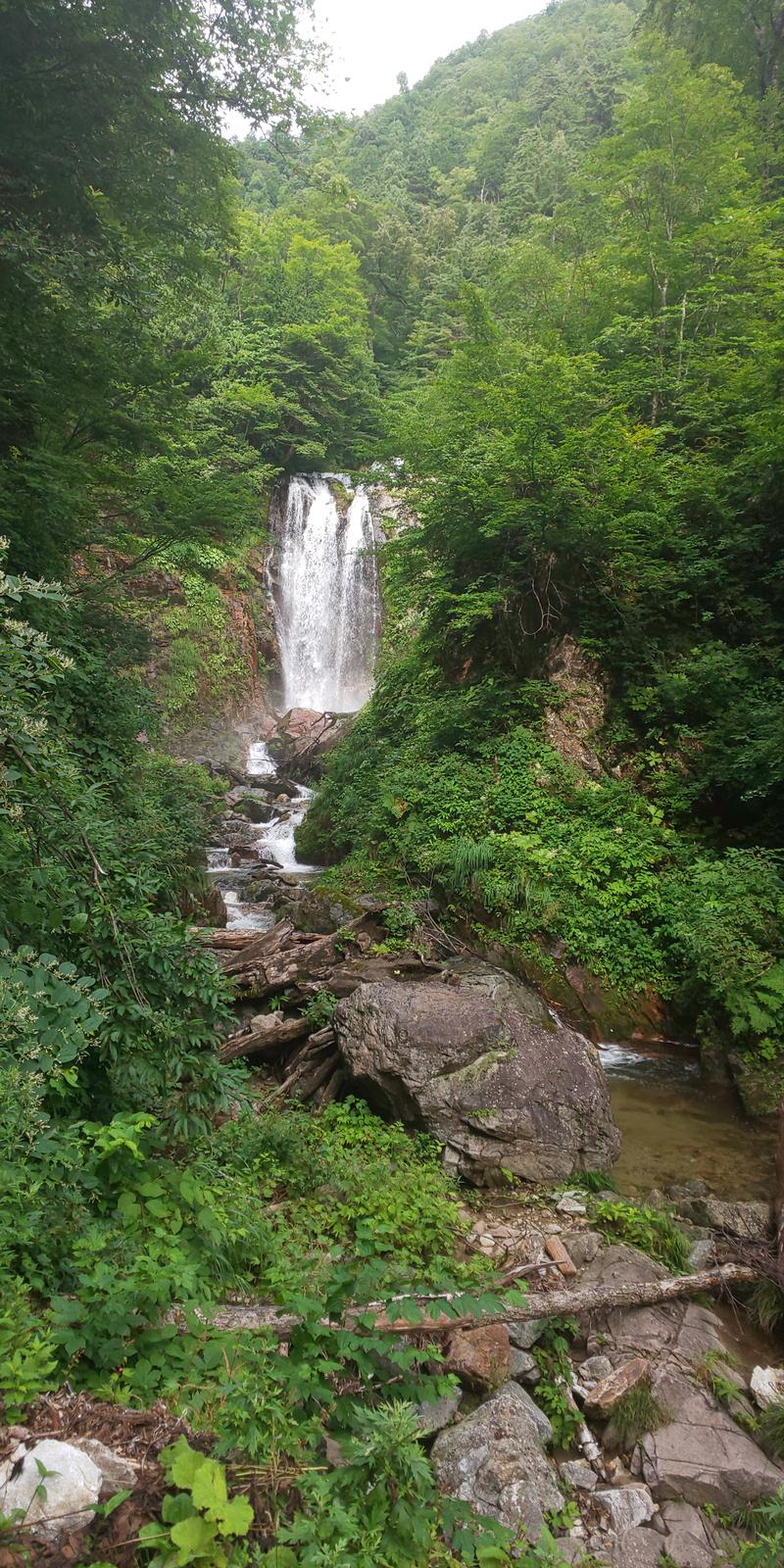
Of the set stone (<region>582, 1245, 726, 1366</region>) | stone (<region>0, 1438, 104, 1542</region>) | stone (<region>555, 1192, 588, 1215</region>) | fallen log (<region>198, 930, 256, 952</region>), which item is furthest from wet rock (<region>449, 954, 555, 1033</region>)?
stone (<region>0, 1438, 104, 1542</region>)

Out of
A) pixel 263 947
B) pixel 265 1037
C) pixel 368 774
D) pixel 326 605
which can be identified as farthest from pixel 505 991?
pixel 326 605

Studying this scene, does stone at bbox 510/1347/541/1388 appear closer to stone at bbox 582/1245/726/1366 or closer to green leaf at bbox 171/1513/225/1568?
stone at bbox 582/1245/726/1366

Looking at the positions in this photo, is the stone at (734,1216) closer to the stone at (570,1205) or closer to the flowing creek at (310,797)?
the flowing creek at (310,797)

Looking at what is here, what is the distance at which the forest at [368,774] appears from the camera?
2211 millimetres

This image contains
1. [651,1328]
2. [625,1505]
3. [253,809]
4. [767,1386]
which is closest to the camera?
[625,1505]

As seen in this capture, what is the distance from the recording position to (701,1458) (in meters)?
3.01

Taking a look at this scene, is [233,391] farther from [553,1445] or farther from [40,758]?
[553,1445]

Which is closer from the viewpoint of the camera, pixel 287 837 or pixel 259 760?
pixel 287 837

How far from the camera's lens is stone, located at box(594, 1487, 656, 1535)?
2778mm

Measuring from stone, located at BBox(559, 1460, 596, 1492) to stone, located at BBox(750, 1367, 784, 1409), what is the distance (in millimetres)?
976

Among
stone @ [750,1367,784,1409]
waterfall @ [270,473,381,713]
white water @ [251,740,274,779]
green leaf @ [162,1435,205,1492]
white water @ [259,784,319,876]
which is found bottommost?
stone @ [750,1367,784,1409]

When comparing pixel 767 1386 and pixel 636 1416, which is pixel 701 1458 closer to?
pixel 636 1416

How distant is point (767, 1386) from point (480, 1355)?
4.95 ft

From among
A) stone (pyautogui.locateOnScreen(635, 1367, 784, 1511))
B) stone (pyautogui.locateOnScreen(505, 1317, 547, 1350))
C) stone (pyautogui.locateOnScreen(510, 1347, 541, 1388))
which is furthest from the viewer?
stone (pyautogui.locateOnScreen(505, 1317, 547, 1350))
